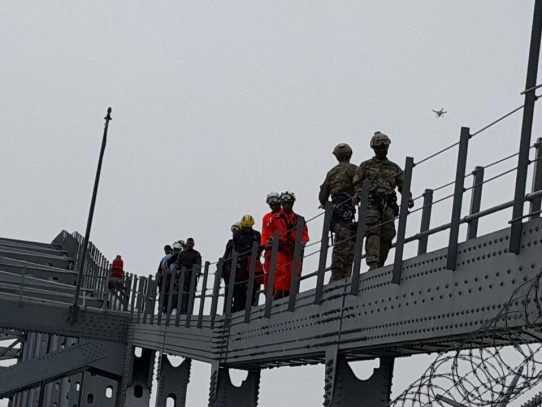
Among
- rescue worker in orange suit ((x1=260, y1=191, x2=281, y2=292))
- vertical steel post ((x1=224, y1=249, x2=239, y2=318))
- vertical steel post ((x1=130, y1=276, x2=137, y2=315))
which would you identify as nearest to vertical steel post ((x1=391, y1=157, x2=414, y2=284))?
rescue worker in orange suit ((x1=260, y1=191, x2=281, y2=292))

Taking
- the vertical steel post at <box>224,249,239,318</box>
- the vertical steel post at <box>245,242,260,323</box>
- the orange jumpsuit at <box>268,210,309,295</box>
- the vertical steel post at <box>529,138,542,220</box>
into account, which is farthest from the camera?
the vertical steel post at <box>224,249,239,318</box>

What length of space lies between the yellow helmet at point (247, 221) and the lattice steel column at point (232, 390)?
1983 millimetres

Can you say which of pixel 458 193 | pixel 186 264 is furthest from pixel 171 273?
pixel 458 193

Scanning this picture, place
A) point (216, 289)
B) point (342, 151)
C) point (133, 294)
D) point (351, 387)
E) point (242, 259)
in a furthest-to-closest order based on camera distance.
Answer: point (133, 294), point (216, 289), point (242, 259), point (342, 151), point (351, 387)

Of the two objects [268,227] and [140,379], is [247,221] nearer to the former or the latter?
[268,227]

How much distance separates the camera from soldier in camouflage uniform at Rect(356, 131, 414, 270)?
12164 mm

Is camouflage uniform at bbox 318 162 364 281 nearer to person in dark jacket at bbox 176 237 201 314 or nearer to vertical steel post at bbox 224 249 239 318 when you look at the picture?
vertical steel post at bbox 224 249 239 318

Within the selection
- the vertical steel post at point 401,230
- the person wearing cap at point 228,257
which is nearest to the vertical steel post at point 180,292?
the person wearing cap at point 228,257

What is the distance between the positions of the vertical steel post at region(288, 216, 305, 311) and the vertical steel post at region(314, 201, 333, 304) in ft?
2.06

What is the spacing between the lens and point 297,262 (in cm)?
1402

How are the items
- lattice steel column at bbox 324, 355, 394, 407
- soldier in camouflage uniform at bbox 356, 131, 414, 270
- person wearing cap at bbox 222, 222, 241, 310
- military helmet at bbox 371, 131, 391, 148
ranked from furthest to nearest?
person wearing cap at bbox 222, 222, 241, 310 → military helmet at bbox 371, 131, 391, 148 → lattice steel column at bbox 324, 355, 394, 407 → soldier in camouflage uniform at bbox 356, 131, 414, 270

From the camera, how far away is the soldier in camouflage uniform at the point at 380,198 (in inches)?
479

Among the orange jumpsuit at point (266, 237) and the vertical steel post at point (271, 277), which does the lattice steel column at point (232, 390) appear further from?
the vertical steel post at point (271, 277)

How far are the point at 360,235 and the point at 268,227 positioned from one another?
4139 mm
